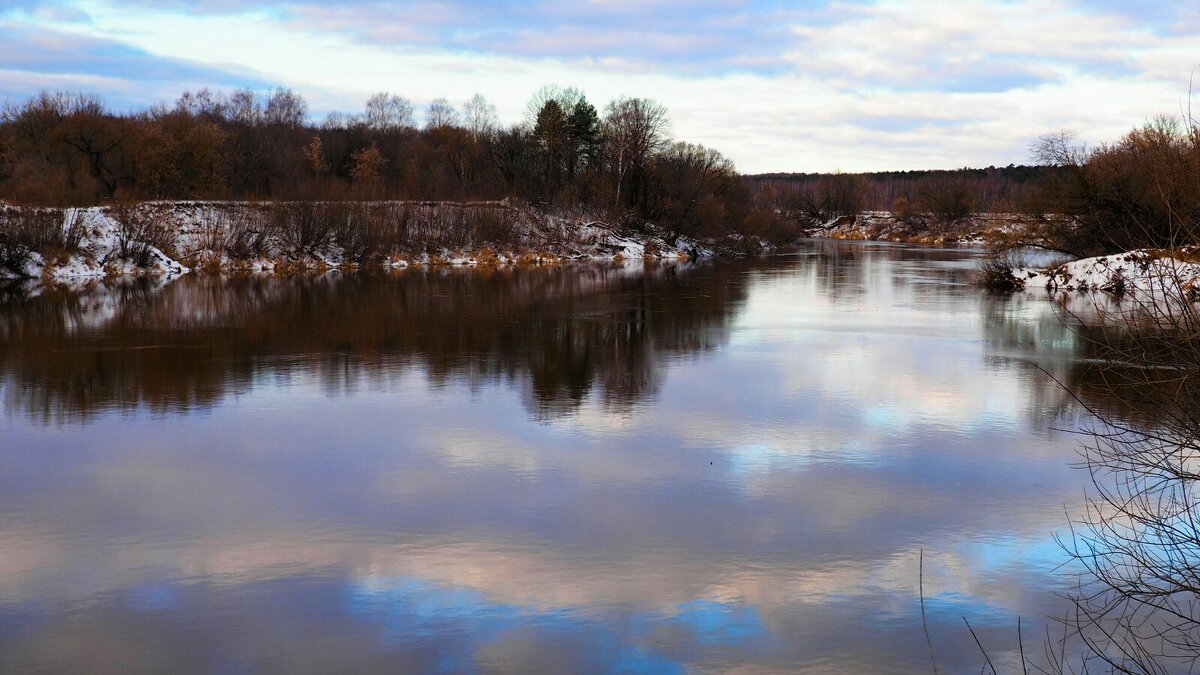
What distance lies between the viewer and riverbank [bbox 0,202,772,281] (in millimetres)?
37469

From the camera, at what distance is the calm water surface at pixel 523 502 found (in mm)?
6289

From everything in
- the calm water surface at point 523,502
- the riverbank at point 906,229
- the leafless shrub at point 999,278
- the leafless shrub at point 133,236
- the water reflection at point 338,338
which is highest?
the riverbank at point 906,229

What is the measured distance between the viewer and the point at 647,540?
8047mm

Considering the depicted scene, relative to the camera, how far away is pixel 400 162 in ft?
239

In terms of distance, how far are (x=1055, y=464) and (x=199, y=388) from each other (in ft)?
37.5

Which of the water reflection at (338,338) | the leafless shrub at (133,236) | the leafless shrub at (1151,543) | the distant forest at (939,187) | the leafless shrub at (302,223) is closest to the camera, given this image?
the leafless shrub at (1151,543)

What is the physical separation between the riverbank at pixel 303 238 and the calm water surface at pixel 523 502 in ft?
68.7

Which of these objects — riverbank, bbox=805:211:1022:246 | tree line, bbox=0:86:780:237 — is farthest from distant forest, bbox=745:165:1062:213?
tree line, bbox=0:86:780:237

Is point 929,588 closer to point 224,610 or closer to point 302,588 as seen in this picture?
point 302,588

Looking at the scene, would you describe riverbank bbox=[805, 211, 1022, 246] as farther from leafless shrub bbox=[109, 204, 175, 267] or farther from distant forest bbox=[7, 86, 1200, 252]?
leafless shrub bbox=[109, 204, 175, 267]

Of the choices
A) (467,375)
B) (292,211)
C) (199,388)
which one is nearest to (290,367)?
(199,388)

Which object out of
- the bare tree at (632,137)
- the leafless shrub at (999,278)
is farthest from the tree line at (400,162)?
the leafless shrub at (999,278)

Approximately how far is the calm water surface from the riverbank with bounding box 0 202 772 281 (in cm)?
2094

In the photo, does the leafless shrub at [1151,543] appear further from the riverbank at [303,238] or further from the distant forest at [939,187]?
the distant forest at [939,187]
